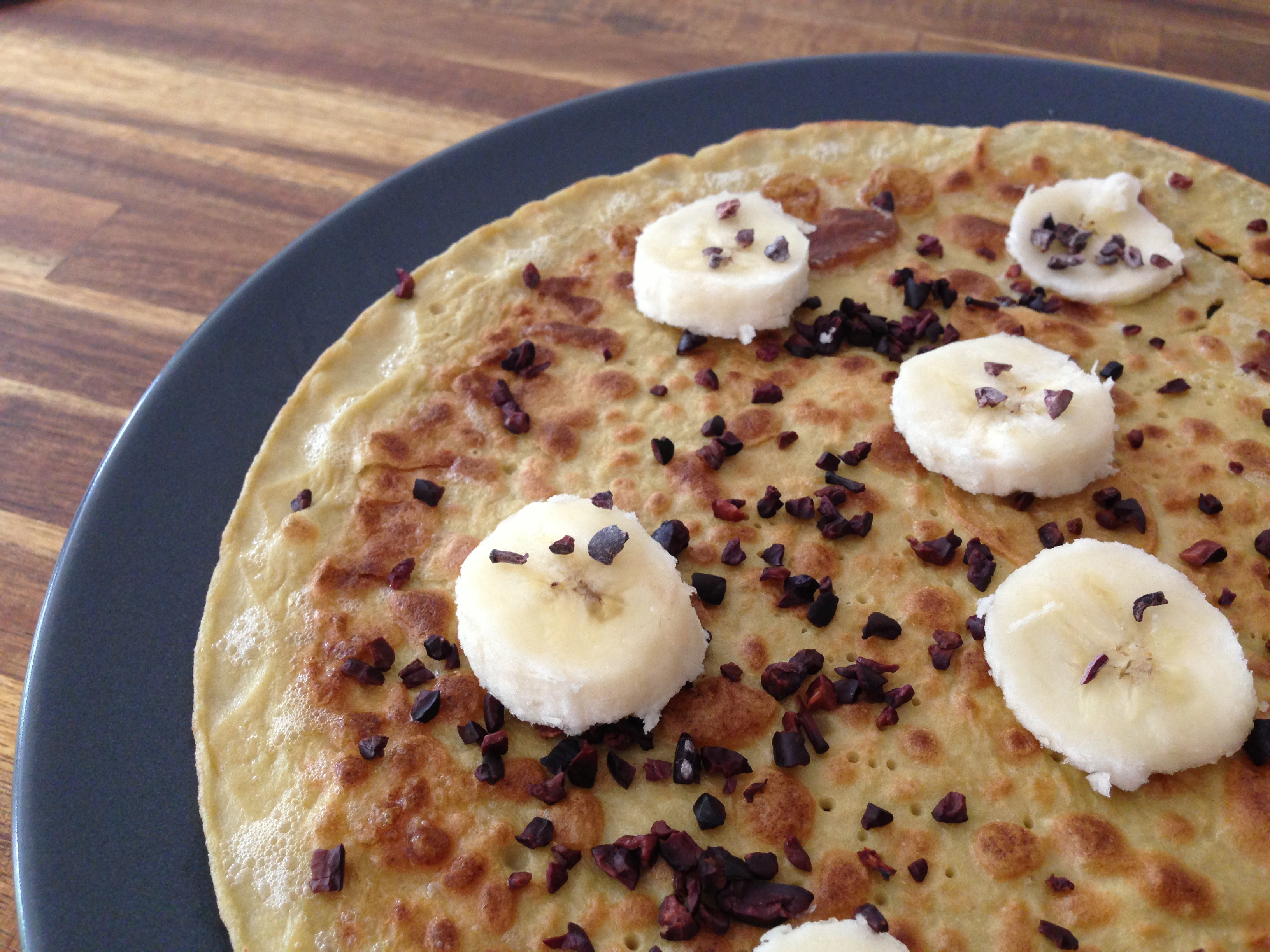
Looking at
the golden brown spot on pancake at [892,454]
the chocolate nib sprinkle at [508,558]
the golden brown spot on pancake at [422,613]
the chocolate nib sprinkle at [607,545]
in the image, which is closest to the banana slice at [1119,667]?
the golden brown spot on pancake at [892,454]

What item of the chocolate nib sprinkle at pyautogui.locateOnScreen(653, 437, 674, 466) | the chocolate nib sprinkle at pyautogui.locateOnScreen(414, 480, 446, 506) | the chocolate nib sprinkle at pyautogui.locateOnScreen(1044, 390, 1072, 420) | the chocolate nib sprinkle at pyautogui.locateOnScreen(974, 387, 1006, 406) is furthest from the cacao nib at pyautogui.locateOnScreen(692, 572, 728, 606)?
the chocolate nib sprinkle at pyautogui.locateOnScreen(1044, 390, 1072, 420)

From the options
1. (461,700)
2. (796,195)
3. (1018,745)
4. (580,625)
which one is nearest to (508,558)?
(580,625)

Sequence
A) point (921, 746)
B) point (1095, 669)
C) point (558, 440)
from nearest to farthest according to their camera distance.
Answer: point (1095, 669), point (921, 746), point (558, 440)

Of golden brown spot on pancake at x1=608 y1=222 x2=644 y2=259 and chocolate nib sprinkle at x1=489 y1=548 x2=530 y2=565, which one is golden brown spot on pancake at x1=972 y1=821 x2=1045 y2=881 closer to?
chocolate nib sprinkle at x1=489 y1=548 x2=530 y2=565

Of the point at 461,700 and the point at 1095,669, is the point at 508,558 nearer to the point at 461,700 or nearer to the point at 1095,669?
the point at 461,700

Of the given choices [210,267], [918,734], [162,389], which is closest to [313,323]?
[162,389]

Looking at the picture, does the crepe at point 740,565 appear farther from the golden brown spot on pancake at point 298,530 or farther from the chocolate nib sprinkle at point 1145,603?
the chocolate nib sprinkle at point 1145,603

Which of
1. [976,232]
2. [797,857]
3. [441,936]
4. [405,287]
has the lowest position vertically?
[441,936]
